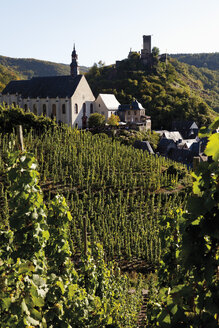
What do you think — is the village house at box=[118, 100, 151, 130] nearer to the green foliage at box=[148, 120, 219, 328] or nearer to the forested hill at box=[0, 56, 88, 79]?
the green foliage at box=[148, 120, 219, 328]

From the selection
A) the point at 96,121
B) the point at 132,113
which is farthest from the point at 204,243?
the point at 132,113

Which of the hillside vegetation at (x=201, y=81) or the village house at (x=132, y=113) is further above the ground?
the hillside vegetation at (x=201, y=81)

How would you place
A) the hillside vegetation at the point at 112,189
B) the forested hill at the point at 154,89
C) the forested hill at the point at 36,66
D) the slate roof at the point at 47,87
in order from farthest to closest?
the forested hill at the point at 36,66
the forested hill at the point at 154,89
the slate roof at the point at 47,87
the hillside vegetation at the point at 112,189

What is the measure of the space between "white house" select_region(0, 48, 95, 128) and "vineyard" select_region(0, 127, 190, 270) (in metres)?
19.9

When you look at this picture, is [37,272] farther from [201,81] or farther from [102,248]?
[201,81]

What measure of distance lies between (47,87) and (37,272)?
47303mm

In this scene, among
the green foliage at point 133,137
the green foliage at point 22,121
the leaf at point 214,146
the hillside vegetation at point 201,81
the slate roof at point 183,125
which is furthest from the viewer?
the hillside vegetation at point 201,81

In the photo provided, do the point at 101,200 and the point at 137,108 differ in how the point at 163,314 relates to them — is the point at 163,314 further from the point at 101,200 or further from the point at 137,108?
the point at 137,108

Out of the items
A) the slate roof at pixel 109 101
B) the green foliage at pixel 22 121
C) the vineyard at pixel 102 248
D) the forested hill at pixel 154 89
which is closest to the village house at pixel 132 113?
the slate roof at pixel 109 101

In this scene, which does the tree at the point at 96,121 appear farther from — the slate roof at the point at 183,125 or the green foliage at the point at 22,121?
the slate roof at the point at 183,125

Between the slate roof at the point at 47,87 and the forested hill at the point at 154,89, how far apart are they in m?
26.3

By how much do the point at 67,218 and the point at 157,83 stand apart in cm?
7916

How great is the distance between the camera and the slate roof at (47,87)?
47.4 meters

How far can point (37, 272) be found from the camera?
4832mm
